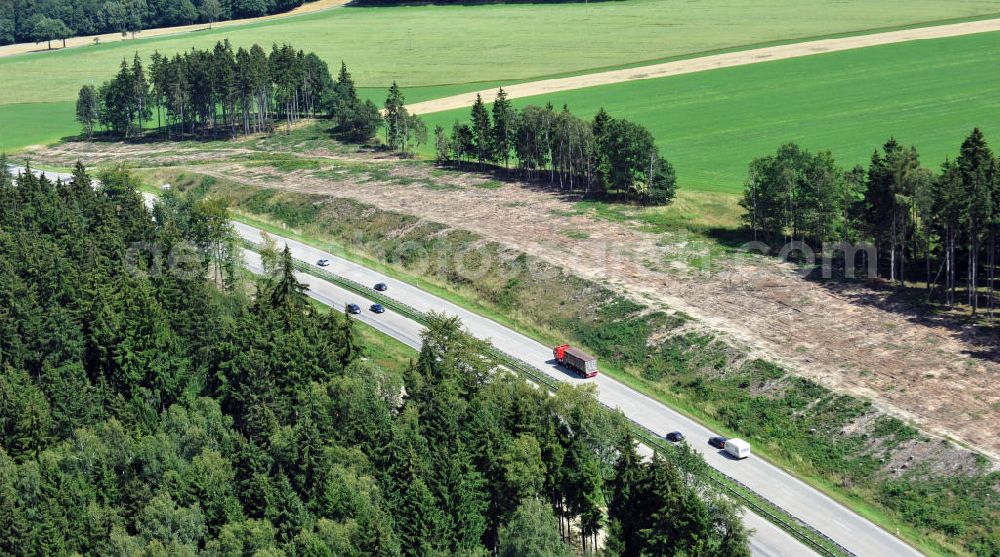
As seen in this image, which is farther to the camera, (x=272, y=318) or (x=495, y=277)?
(x=495, y=277)

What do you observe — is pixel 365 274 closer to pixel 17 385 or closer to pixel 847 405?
pixel 17 385

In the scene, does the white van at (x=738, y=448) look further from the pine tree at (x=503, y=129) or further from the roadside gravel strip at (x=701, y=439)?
the pine tree at (x=503, y=129)

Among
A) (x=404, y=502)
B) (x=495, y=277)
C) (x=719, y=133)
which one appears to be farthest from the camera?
(x=719, y=133)

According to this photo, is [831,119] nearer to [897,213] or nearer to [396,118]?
[897,213]

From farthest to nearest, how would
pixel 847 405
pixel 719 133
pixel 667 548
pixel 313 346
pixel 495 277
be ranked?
pixel 719 133 → pixel 495 277 → pixel 313 346 → pixel 847 405 → pixel 667 548

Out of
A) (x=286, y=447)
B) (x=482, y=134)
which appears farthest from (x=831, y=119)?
(x=286, y=447)

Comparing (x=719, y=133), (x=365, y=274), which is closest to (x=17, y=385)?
(x=365, y=274)
